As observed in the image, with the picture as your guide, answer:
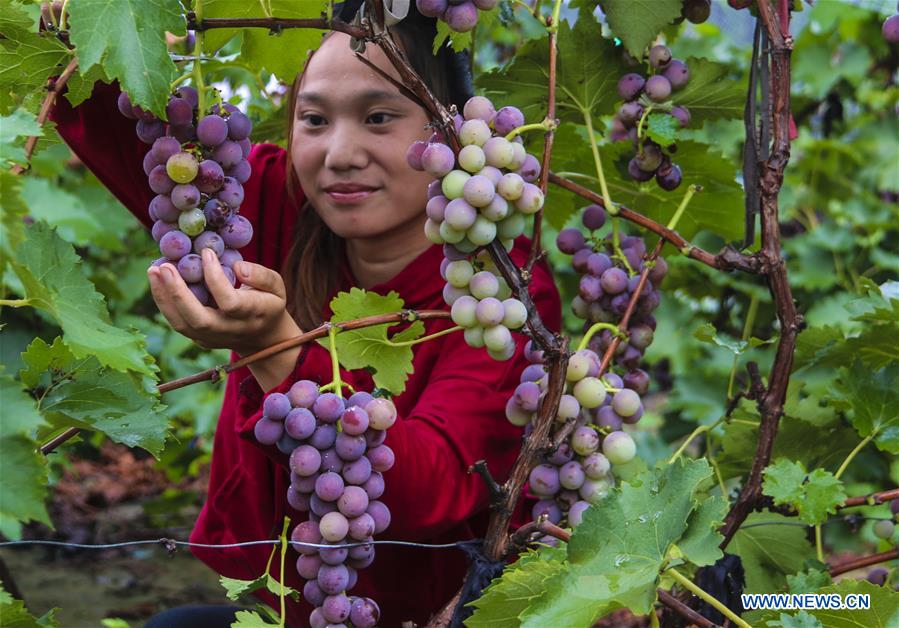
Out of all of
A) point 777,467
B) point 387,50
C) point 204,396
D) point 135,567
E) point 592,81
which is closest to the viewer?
point 387,50

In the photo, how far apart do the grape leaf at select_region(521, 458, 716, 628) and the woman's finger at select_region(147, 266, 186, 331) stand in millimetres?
433

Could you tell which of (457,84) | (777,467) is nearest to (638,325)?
(777,467)

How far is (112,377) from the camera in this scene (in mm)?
1146

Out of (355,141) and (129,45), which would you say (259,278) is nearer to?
(129,45)

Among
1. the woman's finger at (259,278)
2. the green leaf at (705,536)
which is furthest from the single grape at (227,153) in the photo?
the green leaf at (705,536)

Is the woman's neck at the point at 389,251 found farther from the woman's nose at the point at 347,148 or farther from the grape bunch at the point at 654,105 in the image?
the grape bunch at the point at 654,105

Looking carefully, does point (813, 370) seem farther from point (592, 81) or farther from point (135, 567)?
point (135, 567)

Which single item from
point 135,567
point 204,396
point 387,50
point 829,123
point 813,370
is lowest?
point 135,567

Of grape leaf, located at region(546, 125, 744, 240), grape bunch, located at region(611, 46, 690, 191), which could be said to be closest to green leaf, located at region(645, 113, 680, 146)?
grape bunch, located at region(611, 46, 690, 191)

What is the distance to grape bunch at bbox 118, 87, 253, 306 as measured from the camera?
3.64 ft

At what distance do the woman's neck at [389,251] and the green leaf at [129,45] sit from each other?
630 millimetres

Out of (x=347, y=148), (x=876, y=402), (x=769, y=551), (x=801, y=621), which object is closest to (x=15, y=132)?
(x=347, y=148)

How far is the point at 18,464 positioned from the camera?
33.8 inches

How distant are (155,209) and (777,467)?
0.76 meters
